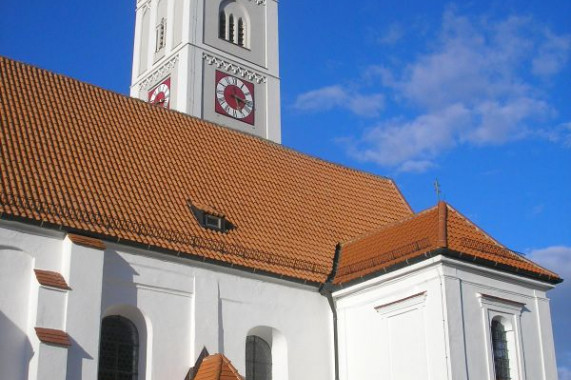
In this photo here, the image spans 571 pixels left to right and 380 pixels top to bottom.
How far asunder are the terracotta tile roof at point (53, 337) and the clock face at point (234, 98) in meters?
18.2

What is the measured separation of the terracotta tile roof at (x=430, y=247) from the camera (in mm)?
19297

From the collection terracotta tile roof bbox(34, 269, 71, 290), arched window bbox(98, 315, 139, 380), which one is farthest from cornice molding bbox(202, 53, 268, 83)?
terracotta tile roof bbox(34, 269, 71, 290)

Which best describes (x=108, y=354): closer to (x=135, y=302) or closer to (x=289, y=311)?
(x=135, y=302)

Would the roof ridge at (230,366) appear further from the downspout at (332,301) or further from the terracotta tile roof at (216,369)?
the downspout at (332,301)

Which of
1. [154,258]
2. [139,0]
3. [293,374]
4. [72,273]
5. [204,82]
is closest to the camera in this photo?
[72,273]

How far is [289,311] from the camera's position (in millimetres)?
20625

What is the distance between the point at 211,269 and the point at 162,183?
8.60ft

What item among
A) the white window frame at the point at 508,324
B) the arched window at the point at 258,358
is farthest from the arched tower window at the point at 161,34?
the white window frame at the point at 508,324

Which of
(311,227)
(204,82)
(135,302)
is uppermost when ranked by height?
(204,82)

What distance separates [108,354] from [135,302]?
3.82ft

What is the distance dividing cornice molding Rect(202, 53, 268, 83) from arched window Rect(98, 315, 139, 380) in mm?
17656

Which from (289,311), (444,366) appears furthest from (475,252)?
(289,311)

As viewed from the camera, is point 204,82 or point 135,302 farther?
point 204,82

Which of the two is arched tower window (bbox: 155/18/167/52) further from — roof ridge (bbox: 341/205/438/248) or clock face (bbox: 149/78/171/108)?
roof ridge (bbox: 341/205/438/248)
